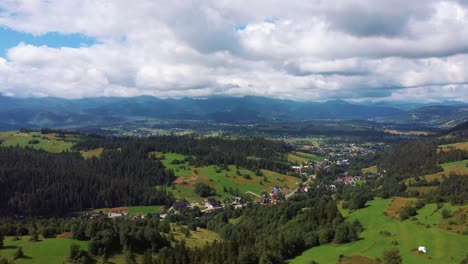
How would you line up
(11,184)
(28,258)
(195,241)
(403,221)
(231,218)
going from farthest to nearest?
(11,184) < (231,218) < (195,241) < (403,221) < (28,258)

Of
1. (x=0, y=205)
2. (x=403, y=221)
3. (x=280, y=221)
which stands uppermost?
(x=403, y=221)

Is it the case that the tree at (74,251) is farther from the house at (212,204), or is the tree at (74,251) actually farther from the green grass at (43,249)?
the house at (212,204)

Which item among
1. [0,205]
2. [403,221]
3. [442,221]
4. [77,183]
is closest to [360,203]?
[403,221]

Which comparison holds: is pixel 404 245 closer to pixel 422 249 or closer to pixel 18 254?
pixel 422 249

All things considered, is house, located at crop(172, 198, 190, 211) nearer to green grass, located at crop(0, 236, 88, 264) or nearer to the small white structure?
green grass, located at crop(0, 236, 88, 264)

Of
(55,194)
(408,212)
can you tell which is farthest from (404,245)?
(55,194)

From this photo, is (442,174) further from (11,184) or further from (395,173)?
(11,184)

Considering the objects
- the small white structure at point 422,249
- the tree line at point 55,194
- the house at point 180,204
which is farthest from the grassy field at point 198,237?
the tree line at point 55,194
